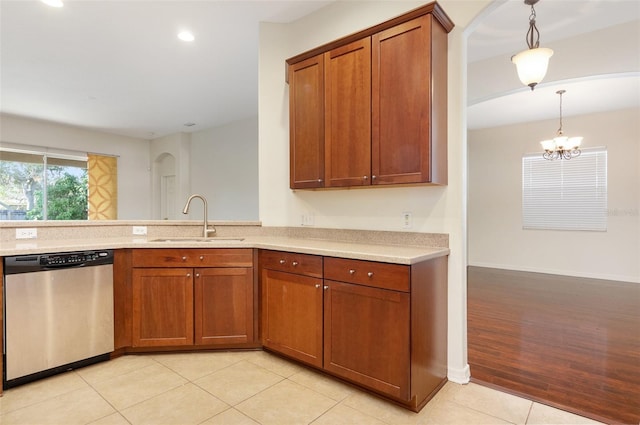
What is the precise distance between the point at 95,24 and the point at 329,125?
2.67 meters

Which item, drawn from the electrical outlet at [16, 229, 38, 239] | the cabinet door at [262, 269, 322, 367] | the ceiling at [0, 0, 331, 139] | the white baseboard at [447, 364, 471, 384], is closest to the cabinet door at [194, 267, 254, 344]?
the cabinet door at [262, 269, 322, 367]

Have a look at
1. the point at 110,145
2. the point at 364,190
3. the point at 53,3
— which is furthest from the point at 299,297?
the point at 110,145

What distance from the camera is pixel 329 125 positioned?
2.60 meters

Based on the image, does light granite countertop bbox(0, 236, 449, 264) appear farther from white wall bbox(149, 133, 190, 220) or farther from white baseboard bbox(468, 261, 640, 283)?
white baseboard bbox(468, 261, 640, 283)

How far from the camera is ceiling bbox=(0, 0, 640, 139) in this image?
10.00ft

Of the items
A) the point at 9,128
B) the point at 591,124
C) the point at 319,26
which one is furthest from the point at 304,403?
the point at 9,128

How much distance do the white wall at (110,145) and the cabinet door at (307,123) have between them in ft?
21.3

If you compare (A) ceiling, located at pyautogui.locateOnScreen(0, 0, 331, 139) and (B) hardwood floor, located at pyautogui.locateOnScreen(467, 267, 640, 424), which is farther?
(A) ceiling, located at pyautogui.locateOnScreen(0, 0, 331, 139)

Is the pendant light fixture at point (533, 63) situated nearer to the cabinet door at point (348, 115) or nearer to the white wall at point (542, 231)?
the cabinet door at point (348, 115)

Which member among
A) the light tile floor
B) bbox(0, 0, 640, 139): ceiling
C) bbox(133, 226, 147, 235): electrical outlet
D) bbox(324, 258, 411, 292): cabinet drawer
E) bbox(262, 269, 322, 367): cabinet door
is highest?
bbox(0, 0, 640, 139): ceiling

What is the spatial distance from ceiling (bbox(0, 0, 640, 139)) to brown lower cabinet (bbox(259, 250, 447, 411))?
1903 millimetres

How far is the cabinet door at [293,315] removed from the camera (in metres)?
2.31

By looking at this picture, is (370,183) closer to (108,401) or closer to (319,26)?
(319,26)

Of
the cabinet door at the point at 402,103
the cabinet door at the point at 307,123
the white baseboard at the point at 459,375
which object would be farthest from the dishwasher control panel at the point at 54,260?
the white baseboard at the point at 459,375
